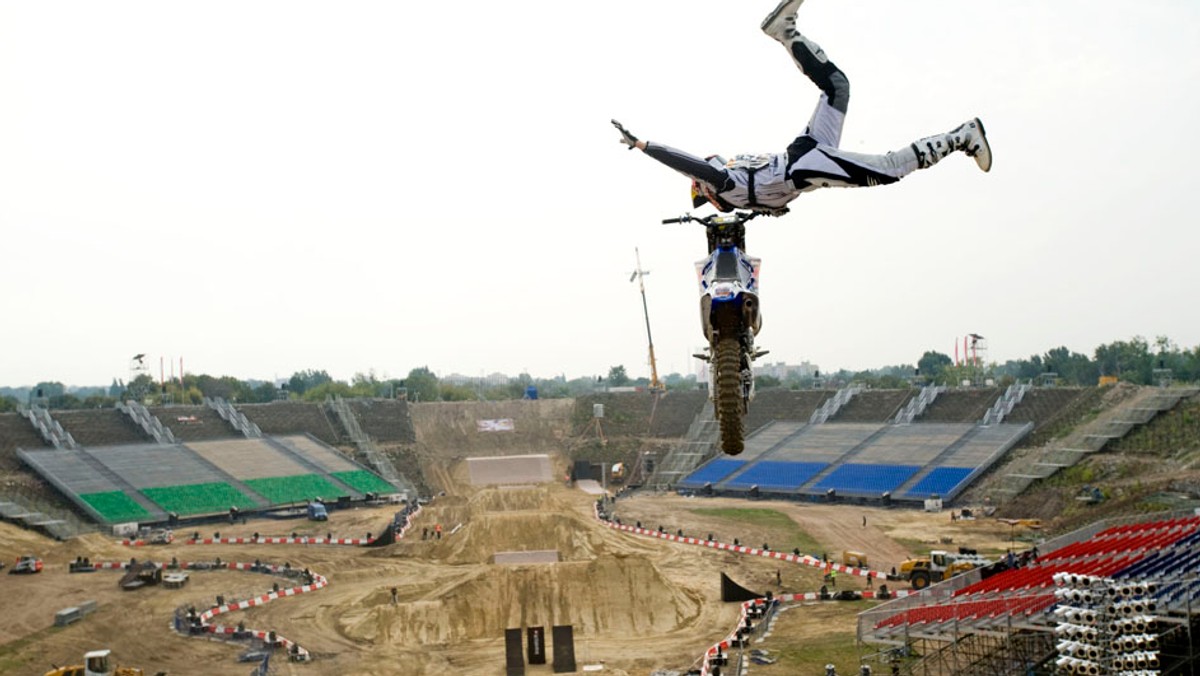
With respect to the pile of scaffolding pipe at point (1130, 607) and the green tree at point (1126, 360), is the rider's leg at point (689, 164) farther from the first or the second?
the green tree at point (1126, 360)

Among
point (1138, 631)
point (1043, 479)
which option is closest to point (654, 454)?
point (1043, 479)

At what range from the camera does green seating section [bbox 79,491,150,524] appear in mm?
61438

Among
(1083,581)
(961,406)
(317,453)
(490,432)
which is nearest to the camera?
(1083,581)

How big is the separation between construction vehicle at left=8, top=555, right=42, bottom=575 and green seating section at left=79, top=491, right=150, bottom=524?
12.3 metres

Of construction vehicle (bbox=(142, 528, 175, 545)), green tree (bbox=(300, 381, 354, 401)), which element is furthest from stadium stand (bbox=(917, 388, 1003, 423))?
green tree (bbox=(300, 381, 354, 401))

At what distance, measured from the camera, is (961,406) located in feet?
259

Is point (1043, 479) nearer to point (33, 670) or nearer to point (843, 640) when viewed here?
point (843, 640)

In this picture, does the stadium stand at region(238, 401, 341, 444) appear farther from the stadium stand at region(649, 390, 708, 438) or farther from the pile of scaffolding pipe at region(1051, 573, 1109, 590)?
the pile of scaffolding pipe at region(1051, 573, 1109, 590)

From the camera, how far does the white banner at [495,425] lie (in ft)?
313

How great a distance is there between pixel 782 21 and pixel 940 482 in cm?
6197

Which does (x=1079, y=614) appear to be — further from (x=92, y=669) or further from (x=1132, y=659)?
(x=92, y=669)

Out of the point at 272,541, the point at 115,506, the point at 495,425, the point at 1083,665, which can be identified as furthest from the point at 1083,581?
the point at 495,425

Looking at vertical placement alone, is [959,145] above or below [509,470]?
above

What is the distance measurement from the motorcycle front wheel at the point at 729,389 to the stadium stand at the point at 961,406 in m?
70.1
